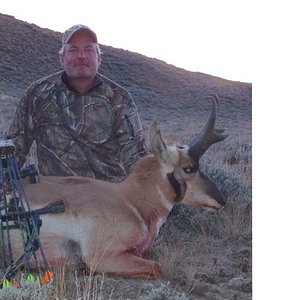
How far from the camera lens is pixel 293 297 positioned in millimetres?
4551

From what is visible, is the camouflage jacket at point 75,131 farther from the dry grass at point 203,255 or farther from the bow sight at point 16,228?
the dry grass at point 203,255

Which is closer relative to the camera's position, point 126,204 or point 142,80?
point 126,204

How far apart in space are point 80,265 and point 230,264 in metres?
0.89

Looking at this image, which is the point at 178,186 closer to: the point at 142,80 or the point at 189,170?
the point at 189,170

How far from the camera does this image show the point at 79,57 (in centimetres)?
462

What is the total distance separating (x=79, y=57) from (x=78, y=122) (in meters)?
0.39

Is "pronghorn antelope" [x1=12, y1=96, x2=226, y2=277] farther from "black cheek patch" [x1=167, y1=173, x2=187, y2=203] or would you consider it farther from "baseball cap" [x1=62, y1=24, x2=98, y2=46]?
"baseball cap" [x1=62, y1=24, x2=98, y2=46]

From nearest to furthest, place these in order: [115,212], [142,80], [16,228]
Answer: [16,228] → [115,212] → [142,80]

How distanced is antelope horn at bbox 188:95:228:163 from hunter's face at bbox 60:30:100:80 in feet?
2.47

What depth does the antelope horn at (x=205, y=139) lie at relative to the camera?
454 cm

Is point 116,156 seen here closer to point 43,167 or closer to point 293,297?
point 43,167

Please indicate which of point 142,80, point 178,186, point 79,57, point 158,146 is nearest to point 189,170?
point 178,186

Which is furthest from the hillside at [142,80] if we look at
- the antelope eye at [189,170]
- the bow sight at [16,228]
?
the bow sight at [16,228]

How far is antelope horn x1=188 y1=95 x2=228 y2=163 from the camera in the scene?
4.54 metres
